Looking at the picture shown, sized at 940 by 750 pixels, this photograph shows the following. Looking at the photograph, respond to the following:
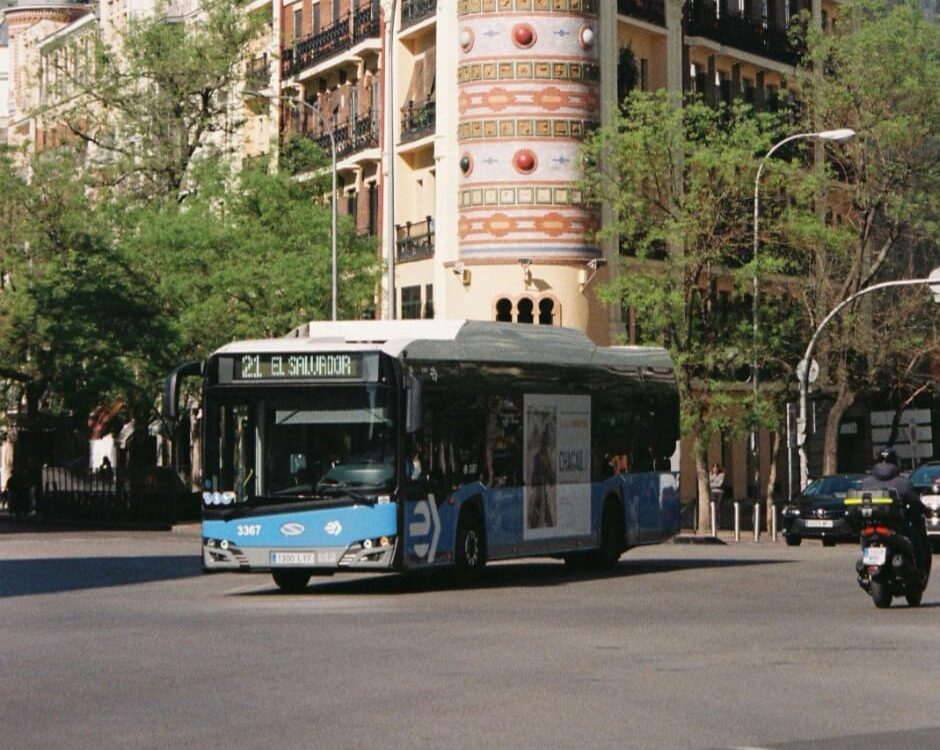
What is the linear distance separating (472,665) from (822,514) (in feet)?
96.1

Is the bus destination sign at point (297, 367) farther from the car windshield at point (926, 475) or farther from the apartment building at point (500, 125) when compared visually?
the apartment building at point (500, 125)

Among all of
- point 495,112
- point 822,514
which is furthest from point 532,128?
point 822,514

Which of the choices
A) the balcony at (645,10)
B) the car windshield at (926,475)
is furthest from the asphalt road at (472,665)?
the balcony at (645,10)

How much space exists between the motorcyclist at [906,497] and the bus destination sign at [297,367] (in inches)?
225

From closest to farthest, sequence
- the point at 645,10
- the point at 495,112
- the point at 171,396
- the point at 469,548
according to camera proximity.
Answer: the point at 171,396, the point at 469,548, the point at 495,112, the point at 645,10

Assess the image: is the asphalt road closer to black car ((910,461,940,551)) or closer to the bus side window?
the bus side window

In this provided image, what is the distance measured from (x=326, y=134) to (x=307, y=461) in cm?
4561

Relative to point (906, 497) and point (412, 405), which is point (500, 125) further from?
point (906, 497)

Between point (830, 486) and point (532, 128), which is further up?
point (532, 128)

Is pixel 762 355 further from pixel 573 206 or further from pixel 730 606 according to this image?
pixel 730 606

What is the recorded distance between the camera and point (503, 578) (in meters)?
30.5

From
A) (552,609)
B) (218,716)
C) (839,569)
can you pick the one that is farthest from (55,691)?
(839,569)

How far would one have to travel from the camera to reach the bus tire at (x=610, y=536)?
105 feet

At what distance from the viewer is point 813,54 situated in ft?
181
